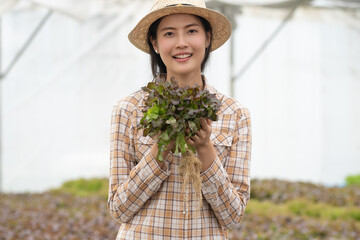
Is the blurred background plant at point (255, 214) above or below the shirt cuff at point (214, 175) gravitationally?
below

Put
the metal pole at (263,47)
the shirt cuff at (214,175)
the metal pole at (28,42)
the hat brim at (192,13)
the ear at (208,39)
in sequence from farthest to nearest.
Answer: the metal pole at (263,47) → the metal pole at (28,42) → the ear at (208,39) → the hat brim at (192,13) → the shirt cuff at (214,175)

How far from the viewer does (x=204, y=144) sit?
158 centimetres

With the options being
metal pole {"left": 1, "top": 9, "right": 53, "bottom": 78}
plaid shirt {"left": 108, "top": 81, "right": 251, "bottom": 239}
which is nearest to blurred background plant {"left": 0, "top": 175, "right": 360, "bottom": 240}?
metal pole {"left": 1, "top": 9, "right": 53, "bottom": 78}

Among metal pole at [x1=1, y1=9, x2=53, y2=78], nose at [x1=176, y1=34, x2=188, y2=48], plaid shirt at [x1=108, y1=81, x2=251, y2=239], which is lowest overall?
plaid shirt at [x1=108, y1=81, x2=251, y2=239]

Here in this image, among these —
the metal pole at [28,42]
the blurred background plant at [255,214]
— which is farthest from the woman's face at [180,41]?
the metal pole at [28,42]

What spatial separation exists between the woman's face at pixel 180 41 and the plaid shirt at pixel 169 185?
0.19 m

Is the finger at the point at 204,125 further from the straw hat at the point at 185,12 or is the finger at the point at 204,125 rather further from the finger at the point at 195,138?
the straw hat at the point at 185,12

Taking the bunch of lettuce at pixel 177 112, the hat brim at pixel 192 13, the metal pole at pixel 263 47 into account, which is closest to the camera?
the bunch of lettuce at pixel 177 112

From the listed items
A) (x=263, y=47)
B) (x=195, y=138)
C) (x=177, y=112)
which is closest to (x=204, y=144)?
(x=195, y=138)

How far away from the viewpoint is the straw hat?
1716mm

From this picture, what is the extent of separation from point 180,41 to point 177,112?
299mm

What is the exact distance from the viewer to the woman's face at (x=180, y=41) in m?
1.72

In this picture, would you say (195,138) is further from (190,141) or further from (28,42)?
(28,42)

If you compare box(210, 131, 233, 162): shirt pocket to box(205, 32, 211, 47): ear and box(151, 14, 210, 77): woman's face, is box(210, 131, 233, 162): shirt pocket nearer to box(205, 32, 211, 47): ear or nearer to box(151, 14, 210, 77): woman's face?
box(151, 14, 210, 77): woman's face
